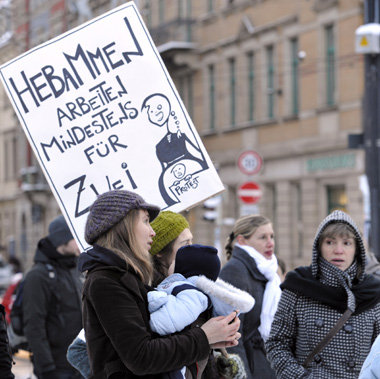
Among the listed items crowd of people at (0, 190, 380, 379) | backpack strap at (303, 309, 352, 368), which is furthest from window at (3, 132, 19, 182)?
backpack strap at (303, 309, 352, 368)

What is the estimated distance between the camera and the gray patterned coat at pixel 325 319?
4.99 metres

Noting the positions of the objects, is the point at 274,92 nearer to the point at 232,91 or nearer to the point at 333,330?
the point at 232,91

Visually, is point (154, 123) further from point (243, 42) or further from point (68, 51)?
point (243, 42)

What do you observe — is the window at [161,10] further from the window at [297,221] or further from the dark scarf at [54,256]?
the dark scarf at [54,256]

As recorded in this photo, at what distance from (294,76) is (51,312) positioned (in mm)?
20960

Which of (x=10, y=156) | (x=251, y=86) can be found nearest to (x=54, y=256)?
(x=251, y=86)

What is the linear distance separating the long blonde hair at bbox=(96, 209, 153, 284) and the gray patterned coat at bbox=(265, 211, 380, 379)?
4.28 ft

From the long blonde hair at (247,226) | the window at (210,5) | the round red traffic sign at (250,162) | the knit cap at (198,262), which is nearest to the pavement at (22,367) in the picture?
the long blonde hair at (247,226)

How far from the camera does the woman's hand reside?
3.93 m

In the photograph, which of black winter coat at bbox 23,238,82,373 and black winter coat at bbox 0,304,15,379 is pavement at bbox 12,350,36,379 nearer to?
black winter coat at bbox 23,238,82,373

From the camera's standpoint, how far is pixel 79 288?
708cm

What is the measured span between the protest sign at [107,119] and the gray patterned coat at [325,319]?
71cm

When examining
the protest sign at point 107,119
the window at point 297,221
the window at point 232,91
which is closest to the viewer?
the protest sign at point 107,119

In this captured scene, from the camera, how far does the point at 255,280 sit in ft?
20.8
